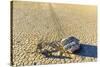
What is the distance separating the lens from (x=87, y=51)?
6.84 ft

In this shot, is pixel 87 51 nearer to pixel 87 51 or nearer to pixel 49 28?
pixel 87 51

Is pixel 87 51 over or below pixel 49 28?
below

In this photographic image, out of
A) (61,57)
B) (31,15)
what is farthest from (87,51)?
(31,15)

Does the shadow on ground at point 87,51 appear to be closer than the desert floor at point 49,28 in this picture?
No

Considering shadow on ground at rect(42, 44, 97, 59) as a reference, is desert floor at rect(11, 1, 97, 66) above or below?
above

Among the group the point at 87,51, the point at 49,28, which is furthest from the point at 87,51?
the point at 49,28

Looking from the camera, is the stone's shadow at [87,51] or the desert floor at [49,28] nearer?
the desert floor at [49,28]

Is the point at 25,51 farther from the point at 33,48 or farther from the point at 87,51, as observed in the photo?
the point at 87,51

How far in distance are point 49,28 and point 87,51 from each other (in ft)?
1.69

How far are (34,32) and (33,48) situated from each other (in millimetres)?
169

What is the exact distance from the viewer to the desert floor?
1.88m

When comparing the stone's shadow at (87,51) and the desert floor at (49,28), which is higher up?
the desert floor at (49,28)

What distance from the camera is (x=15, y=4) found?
1.88m

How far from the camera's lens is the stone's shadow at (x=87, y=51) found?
2.05 m
